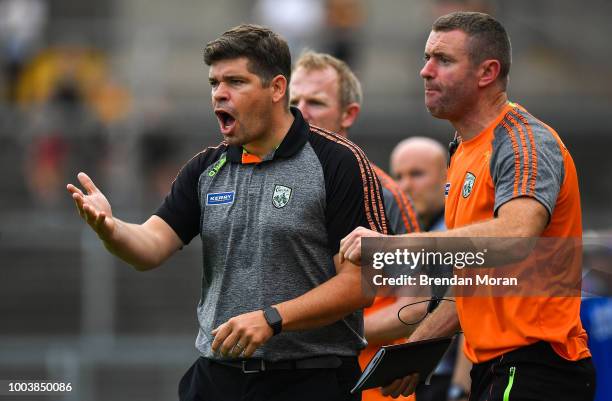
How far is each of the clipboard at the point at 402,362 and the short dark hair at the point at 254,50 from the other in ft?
4.32

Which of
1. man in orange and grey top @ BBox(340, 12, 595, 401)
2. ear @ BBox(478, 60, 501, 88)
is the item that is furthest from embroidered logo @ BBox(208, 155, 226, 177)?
ear @ BBox(478, 60, 501, 88)

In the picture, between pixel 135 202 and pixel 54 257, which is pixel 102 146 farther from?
pixel 54 257

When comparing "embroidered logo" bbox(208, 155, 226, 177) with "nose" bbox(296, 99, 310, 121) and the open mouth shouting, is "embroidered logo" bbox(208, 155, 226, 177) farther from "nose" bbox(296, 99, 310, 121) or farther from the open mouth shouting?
"nose" bbox(296, 99, 310, 121)

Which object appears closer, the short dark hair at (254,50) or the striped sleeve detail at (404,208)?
the short dark hair at (254,50)

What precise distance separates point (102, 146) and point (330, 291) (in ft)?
42.3

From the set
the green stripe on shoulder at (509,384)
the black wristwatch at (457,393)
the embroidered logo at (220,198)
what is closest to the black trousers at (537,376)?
the green stripe on shoulder at (509,384)

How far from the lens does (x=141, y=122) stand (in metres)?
17.8

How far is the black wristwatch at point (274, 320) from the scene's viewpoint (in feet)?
16.1

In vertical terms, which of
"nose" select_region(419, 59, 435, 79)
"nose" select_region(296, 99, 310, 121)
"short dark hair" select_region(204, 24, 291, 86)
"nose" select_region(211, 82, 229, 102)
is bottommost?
"nose" select_region(211, 82, 229, 102)

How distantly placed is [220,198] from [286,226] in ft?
1.22

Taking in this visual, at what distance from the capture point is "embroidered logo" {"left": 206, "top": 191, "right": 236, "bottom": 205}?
531 cm

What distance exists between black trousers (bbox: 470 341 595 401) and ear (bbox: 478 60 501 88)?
1.14m

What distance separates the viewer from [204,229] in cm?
538

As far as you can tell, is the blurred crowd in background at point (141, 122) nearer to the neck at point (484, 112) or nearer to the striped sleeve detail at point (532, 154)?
the neck at point (484, 112)
